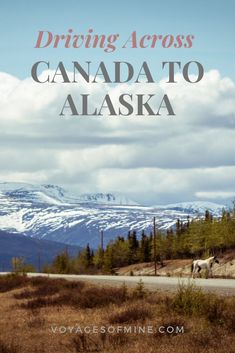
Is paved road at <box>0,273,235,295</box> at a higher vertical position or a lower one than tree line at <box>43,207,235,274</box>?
higher

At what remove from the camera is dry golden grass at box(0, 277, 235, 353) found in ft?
46.4

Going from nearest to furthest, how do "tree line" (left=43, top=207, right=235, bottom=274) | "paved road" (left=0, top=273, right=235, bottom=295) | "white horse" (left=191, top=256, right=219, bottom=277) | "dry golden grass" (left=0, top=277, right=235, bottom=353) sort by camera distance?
"dry golden grass" (left=0, top=277, right=235, bottom=353), "paved road" (left=0, top=273, right=235, bottom=295), "white horse" (left=191, top=256, right=219, bottom=277), "tree line" (left=43, top=207, right=235, bottom=274)

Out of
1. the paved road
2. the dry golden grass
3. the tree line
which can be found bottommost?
the tree line

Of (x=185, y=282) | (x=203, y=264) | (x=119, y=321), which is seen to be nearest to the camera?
(x=119, y=321)

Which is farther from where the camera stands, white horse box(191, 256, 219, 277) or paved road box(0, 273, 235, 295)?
white horse box(191, 256, 219, 277)

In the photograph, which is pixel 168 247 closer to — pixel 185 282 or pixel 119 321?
pixel 185 282

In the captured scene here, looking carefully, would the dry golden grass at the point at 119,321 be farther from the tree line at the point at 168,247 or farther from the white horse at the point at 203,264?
the tree line at the point at 168,247

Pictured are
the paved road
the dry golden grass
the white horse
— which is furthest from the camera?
the white horse

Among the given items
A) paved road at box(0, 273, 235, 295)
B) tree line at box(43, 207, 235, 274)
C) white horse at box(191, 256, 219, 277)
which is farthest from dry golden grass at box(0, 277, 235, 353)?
tree line at box(43, 207, 235, 274)

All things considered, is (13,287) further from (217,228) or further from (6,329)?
(217,228)

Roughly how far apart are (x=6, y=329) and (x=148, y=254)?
122m

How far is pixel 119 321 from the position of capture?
18.6 meters

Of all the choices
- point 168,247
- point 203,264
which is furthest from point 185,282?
point 168,247

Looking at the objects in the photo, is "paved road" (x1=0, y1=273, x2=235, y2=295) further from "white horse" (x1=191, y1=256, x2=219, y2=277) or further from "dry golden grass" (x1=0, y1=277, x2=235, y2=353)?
"dry golden grass" (x1=0, y1=277, x2=235, y2=353)
